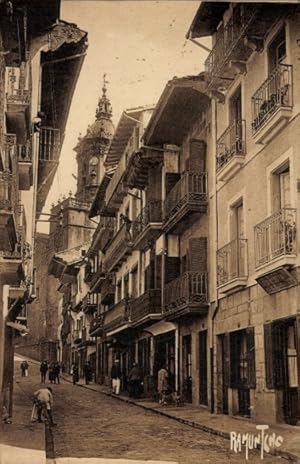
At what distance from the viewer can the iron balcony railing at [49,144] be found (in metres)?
22.7

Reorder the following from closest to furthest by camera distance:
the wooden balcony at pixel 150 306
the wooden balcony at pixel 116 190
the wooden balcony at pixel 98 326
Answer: the wooden balcony at pixel 150 306 < the wooden balcony at pixel 116 190 < the wooden balcony at pixel 98 326

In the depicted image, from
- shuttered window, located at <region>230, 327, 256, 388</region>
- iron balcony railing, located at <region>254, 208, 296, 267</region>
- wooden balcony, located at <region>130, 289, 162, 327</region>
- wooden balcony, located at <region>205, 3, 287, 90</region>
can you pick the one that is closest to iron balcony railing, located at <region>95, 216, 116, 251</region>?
wooden balcony, located at <region>130, 289, 162, 327</region>

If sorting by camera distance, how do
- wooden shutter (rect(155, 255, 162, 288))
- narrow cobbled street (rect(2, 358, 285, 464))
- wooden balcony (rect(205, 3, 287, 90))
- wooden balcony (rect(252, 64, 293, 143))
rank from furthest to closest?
wooden shutter (rect(155, 255, 162, 288)), wooden balcony (rect(205, 3, 287, 90)), wooden balcony (rect(252, 64, 293, 143)), narrow cobbled street (rect(2, 358, 285, 464))

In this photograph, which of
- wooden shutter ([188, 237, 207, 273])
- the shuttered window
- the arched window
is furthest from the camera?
the arched window

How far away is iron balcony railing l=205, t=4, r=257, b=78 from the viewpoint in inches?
578

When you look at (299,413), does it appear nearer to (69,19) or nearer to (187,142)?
(69,19)

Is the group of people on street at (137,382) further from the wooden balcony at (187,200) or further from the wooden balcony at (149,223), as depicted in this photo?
the wooden balcony at (187,200)

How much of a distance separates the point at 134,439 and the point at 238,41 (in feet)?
28.5

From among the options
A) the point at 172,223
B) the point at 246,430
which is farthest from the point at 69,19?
the point at 172,223

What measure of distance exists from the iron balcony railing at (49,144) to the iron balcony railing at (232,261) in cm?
766

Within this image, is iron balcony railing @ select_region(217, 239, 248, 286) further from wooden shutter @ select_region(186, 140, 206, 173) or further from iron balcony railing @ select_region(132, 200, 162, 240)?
iron balcony railing @ select_region(132, 200, 162, 240)

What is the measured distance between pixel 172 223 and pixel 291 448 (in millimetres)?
11735

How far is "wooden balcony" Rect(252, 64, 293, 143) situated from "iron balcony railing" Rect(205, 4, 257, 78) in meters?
1.29

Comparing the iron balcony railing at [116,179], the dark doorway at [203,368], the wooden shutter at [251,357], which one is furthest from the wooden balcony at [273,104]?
the iron balcony railing at [116,179]
